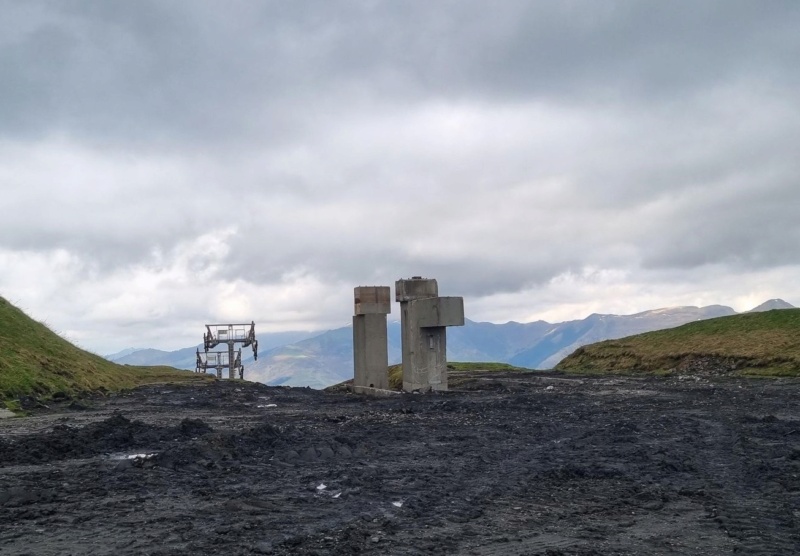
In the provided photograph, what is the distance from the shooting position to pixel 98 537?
Answer: 26.1 ft

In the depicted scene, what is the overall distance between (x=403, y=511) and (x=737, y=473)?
4.99 m

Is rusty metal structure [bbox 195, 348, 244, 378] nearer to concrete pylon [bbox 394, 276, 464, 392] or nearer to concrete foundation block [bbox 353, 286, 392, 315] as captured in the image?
concrete foundation block [bbox 353, 286, 392, 315]

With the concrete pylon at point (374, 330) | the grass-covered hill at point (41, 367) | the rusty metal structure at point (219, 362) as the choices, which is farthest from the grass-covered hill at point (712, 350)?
the rusty metal structure at point (219, 362)

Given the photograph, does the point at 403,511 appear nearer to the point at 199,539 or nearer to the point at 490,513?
the point at 490,513

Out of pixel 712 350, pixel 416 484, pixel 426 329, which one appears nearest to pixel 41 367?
pixel 426 329

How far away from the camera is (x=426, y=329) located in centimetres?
2859

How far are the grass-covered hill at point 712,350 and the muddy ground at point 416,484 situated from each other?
13.0 meters

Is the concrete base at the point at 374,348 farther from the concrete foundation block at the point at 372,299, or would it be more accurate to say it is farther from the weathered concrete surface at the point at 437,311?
the weathered concrete surface at the point at 437,311

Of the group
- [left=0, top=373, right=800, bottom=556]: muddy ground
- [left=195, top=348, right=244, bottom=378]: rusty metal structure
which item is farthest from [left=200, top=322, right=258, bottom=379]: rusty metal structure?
[left=0, top=373, right=800, bottom=556]: muddy ground

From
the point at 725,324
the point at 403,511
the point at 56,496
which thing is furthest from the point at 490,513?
the point at 725,324

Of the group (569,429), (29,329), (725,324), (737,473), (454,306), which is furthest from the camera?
(725,324)

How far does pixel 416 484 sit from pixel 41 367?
21.6 m

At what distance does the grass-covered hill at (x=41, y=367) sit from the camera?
25.1m

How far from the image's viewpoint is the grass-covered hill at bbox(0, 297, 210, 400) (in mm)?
25116
